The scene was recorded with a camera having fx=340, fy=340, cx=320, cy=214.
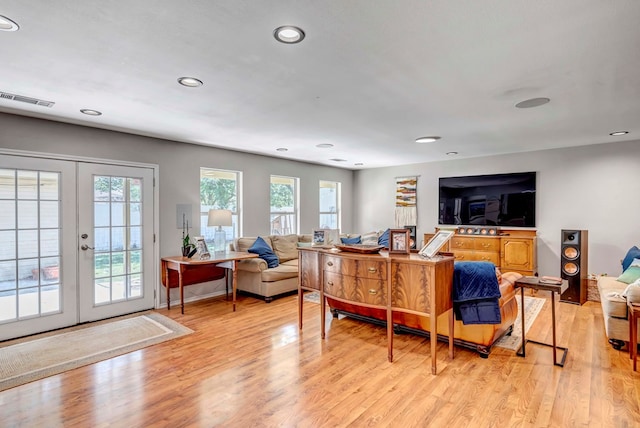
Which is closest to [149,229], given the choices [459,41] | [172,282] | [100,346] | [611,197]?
[172,282]

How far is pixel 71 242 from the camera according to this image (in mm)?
3963

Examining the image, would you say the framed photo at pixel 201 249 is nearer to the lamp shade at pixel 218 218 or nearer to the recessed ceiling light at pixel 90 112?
the lamp shade at pixel 218 218

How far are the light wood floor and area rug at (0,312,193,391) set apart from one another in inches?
6.8

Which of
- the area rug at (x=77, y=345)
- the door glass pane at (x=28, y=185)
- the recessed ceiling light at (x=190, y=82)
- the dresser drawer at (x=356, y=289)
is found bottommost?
the area rug at (x=77, y=345)

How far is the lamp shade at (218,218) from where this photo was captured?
16.1 ft

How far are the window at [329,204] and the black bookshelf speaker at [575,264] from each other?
4329 millimetres

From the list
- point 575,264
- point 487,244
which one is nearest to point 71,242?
point 487,244

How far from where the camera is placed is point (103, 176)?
4227 mm

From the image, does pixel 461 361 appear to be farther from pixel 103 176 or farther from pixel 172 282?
pixel 103 176

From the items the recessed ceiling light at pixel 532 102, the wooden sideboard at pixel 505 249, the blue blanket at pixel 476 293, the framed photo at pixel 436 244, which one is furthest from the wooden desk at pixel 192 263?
the recessed ceiling light at pixel 532 102

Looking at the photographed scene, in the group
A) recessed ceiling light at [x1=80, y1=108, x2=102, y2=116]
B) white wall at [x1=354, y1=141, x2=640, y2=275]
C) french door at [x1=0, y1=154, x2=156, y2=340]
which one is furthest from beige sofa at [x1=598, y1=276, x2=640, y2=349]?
recessed ceiling light at [x1=80, y1=108, x2=102, y2=116]

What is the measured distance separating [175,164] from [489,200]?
5.40 m

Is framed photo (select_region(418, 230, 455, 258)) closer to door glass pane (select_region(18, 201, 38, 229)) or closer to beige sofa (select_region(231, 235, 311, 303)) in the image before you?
beige sofa (select_region(231, 235, 311, 303))

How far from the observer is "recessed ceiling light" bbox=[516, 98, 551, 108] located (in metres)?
3.09
